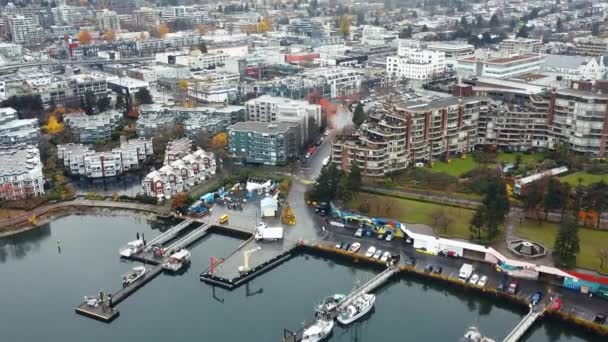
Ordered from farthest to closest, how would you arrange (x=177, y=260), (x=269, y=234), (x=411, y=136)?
(x=411, y=136), (x=269, y=234), (x=177, y=260)

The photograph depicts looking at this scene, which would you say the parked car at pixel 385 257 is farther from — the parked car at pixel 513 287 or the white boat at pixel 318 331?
the parked car at pixel 513 287

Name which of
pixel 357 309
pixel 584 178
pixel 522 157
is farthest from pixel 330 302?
pixel 522 157

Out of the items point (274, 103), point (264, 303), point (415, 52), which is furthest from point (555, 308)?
point (415, 52)

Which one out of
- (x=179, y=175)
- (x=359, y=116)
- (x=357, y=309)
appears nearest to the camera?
(x=357, y=309)

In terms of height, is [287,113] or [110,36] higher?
[110,36]

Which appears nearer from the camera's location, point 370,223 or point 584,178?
point 370,223

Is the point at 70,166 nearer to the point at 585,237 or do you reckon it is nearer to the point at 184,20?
the point at 585,237

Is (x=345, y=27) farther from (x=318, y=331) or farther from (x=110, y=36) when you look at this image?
(x=318, y=331)
